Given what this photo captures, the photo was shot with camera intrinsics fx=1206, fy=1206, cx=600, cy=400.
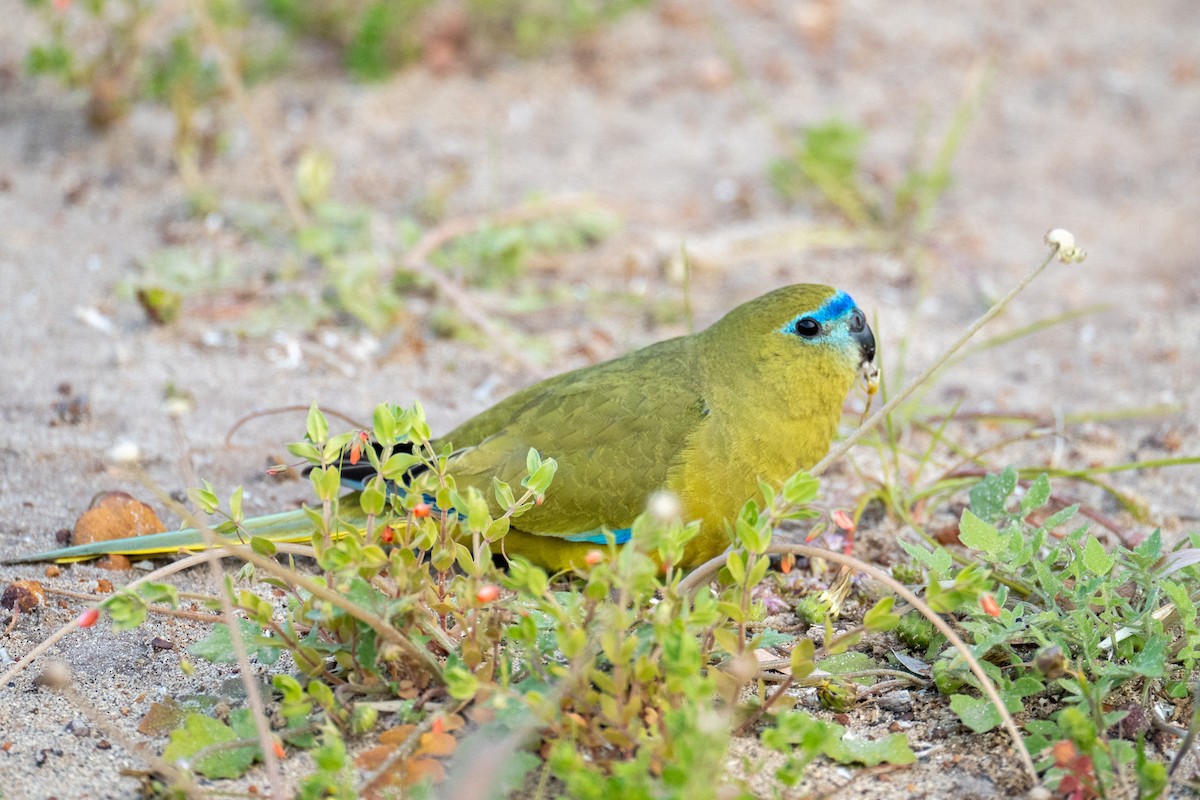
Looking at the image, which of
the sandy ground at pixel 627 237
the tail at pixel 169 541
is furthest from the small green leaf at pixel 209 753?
the tail at pixel 169 541

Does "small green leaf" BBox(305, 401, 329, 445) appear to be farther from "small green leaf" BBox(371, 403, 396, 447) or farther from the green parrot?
the green parrot

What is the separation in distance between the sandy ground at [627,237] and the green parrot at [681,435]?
0.19 m

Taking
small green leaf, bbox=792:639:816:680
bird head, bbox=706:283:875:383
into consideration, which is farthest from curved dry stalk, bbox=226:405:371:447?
small green leaf, bbox=792:639:816:680

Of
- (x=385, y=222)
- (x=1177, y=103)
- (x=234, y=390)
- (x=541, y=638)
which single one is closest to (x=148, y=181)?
(x=385, y=222)

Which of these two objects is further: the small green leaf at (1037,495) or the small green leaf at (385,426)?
the small green leaf at (1037,495)

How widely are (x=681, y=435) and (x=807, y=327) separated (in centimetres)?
42

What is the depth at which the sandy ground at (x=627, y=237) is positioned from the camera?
10.8 ft

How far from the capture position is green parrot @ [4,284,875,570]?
2.94 m

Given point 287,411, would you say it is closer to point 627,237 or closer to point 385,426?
point 385,426

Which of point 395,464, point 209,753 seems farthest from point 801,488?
point 209,753

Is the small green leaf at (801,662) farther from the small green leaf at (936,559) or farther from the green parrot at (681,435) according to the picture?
the green parrot at (681,435)

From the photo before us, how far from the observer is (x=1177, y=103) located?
651 cm

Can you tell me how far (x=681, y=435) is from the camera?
297 centimetres

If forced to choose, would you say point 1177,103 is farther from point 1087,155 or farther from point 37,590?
point 37,590
